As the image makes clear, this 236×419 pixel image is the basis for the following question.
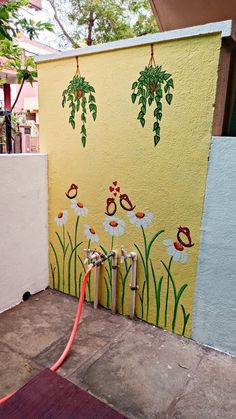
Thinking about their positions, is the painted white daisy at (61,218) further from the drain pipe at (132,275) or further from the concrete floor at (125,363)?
the concrete floor at (125,363)

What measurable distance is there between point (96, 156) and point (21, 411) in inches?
73.8

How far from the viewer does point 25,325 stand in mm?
2506

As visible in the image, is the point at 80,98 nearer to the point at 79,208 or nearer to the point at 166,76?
the point at 166,76

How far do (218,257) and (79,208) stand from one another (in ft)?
4.35

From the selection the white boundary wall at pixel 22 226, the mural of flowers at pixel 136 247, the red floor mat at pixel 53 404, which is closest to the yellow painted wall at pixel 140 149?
the mural of flowers at pixel 136 247

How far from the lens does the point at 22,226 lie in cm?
277

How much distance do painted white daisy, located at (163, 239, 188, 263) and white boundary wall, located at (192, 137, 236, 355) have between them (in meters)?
0.13

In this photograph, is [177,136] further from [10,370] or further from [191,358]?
[10,370]

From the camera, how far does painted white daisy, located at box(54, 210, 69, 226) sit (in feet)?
9.49

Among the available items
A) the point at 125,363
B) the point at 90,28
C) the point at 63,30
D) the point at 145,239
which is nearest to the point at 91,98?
the point at 145,239

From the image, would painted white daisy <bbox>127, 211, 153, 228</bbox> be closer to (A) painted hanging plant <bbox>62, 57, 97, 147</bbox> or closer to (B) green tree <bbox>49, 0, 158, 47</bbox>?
(A) painted hanging plant <bbox>62, 57, 97, 147</bbox>

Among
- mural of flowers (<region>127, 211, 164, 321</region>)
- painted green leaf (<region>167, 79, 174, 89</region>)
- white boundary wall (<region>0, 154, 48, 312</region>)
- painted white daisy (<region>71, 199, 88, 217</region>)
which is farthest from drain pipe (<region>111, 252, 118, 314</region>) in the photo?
painted green leaf (<region>167, 79, 174, 89</region>)

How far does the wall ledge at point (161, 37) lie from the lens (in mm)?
1846

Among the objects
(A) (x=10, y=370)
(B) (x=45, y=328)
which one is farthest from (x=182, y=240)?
(A) (x=10, y=370)
